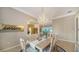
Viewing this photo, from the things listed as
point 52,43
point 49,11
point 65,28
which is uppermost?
point 49,11

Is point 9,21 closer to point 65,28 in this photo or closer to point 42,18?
point 42,18

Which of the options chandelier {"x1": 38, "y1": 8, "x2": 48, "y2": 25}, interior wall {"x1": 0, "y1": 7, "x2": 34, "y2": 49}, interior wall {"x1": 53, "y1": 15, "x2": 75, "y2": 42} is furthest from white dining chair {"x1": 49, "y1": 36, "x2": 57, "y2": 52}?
interior wall {"x1": 0, "y1": 7, "x2": 34, "y2": 49}

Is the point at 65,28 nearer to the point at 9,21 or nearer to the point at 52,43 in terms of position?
the point at 52,43

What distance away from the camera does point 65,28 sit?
2166 mm

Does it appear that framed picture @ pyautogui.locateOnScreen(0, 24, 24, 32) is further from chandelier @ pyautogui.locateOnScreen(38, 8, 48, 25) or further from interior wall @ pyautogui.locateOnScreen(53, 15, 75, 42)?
interior wall @ pyautogui.locateOnScreen(53, 15, 75, 42)

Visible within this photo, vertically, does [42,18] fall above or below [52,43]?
above

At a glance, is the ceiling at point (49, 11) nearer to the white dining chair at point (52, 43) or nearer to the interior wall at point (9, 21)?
the interior wall at point (9, 21)

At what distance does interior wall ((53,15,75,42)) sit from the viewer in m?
2.14

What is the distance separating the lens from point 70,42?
215 cm

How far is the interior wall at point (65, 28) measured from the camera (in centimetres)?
214

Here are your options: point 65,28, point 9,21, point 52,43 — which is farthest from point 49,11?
point 9,21
